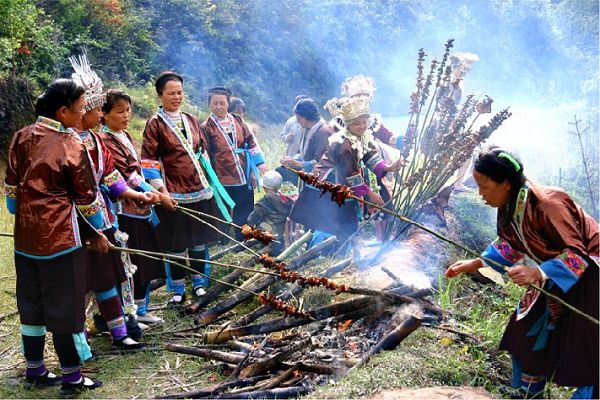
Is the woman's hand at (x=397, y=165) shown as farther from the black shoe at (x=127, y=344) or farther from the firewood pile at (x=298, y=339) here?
the black shoe at (x=127, y=344)

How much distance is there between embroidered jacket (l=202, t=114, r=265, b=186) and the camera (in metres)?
6.88

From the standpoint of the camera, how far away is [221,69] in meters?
16.8

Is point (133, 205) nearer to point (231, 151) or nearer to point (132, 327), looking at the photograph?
point (132, 327)

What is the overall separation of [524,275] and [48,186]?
9.34 feet

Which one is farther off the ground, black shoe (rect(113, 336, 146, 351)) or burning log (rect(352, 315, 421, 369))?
burning log (rect(352, 315, 421, 369))

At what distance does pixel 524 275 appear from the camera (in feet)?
10.8

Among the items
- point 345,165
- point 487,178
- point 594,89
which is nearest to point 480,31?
point 594,89

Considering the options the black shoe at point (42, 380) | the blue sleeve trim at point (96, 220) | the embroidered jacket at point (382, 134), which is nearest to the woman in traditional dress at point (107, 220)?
the blue sleeve trim at point (96, 220)

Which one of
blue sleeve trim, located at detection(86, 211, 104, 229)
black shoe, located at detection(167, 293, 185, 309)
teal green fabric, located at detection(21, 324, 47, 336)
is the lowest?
black shoe, located at detection(167, 293, 185, 309)

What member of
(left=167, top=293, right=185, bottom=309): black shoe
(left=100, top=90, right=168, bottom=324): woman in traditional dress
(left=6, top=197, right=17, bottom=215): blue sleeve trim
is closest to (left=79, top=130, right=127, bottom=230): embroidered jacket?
(left=100, top=90, right=168, bottom=324): woman in traditional dress

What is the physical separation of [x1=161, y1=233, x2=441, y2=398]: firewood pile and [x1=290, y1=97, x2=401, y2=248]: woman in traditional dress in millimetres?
1235

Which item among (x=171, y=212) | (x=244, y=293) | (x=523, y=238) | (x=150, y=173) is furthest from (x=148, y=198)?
(x=523, y=238)

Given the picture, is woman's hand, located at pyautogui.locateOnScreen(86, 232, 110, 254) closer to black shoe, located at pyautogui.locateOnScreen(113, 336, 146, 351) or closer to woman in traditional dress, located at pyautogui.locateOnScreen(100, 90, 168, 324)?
woman in traditional dress, located at pyautogui.locateOnScreen(100, 90, 168, 324)

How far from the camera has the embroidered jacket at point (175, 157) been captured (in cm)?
578
